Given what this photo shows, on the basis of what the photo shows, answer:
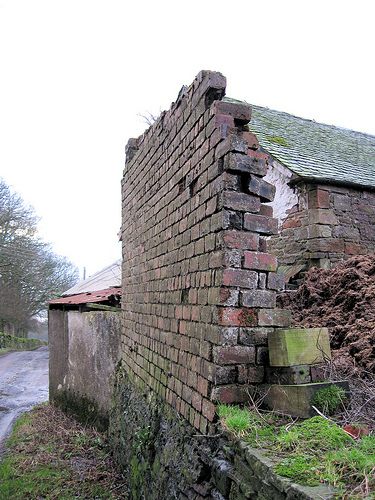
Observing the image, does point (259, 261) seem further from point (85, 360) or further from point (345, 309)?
point (85, 360)

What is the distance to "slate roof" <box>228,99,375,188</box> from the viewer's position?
769 centimetres

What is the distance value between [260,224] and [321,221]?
4.76 meters

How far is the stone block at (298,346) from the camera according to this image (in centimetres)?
266

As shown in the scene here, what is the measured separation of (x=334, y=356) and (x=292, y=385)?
76cm

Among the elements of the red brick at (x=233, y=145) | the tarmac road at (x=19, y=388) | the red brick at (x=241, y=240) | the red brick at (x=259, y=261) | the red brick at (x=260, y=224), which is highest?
the red brick at (x=233, y=145)

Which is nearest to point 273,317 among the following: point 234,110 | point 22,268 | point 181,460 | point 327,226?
point 181,460

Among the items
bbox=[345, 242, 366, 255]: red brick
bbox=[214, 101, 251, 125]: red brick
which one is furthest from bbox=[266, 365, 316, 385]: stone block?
bbox=[345, 242, 366, 255]: red brick

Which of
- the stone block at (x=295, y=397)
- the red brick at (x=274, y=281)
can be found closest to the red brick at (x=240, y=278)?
the red brick at (x=274, y=281)

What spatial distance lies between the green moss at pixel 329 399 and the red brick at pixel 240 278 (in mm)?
768

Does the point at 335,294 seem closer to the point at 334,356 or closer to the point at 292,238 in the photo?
the point at 334,356

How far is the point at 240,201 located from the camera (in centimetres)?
293

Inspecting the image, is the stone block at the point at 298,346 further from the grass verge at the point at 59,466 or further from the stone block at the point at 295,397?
the grass verge at the point at 59,466

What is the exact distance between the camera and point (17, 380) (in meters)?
15.7

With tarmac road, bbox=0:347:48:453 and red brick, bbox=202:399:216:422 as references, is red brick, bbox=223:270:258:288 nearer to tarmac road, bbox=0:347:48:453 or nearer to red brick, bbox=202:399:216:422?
red brick, bbox=202:399:216:422
